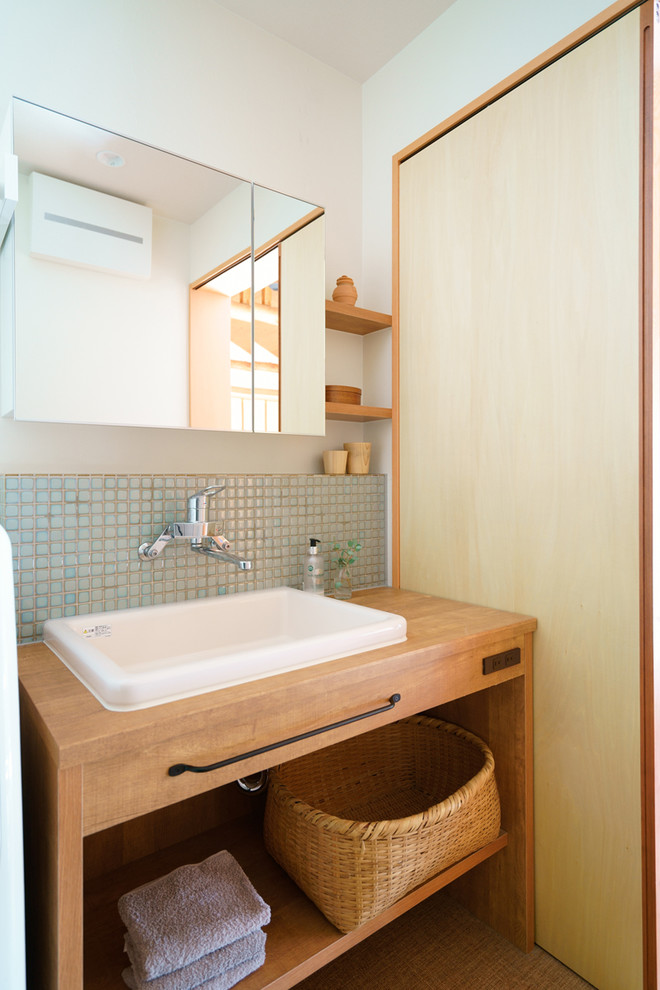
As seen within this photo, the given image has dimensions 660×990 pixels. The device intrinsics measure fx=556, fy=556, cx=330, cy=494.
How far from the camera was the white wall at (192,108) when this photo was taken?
51.8 inches

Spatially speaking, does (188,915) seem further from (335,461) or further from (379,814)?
(335,461)

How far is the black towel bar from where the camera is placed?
Result: 0.86 m

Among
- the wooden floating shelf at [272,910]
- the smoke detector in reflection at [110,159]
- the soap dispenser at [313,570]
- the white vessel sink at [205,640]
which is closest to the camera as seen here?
the white vessel sink at [205,640]

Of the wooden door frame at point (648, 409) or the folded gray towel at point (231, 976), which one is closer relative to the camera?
the folded gray towel at point (231, 976)

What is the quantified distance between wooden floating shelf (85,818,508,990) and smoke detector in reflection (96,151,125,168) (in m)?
1.65

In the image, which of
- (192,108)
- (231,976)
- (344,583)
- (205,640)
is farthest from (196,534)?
(192,108)

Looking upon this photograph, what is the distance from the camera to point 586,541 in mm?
1307

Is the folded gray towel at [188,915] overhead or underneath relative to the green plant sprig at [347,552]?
underneath

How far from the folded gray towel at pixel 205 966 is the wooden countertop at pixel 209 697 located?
416 millimetres

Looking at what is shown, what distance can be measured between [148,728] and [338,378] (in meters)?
1.37

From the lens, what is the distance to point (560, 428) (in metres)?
1.36

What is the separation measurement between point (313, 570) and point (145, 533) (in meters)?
0.49

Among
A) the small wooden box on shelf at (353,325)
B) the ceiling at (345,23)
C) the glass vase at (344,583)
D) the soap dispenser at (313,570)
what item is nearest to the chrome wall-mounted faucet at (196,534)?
the soap dispenser at (313,570)

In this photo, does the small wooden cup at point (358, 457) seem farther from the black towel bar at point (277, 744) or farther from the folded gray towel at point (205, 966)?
the folded gray towel at point (205, 966)
